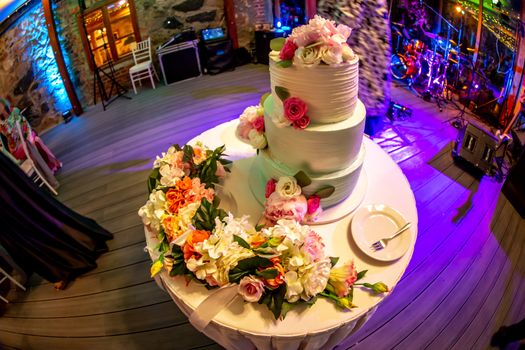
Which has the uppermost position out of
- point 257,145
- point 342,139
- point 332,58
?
point 332,58

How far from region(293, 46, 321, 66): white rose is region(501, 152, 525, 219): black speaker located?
249 centimetres

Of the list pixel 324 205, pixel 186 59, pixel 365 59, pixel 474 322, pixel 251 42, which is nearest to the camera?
pixel 324 205

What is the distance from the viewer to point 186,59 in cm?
537

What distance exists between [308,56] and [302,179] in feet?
1.72

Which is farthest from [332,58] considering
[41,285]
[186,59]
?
[186,59]

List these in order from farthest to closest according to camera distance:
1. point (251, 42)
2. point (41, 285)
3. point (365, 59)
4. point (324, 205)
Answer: point (251, 42)
point (41, 285)
point (365, 59)
point (324, 205)

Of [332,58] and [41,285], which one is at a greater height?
[332,58]

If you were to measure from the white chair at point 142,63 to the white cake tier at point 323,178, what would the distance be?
4.01m

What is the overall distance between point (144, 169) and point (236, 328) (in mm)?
2676

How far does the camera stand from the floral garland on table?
4.33 feet

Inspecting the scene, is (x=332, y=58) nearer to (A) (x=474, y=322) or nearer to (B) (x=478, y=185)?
(A) (x=474, y=322)

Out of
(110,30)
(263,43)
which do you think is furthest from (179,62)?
(263,43)

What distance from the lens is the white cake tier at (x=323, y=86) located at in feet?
4.57

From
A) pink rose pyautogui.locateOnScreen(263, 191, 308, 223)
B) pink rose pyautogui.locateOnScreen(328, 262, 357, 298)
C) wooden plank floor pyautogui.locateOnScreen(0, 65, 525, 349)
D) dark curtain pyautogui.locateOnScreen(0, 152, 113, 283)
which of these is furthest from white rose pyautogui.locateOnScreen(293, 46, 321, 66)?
dark curtain pyautogui.locateOnScreen(0, 152, 113, 283)
